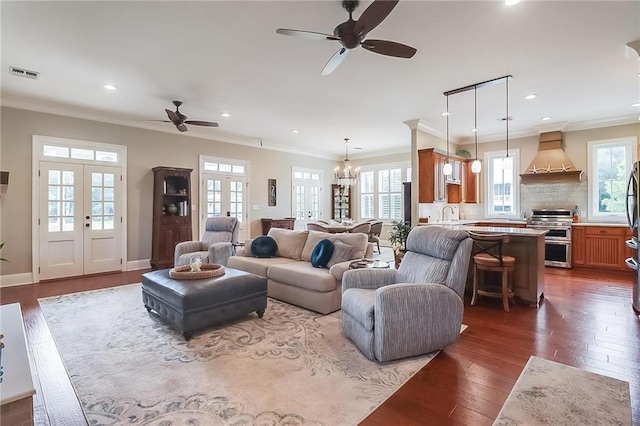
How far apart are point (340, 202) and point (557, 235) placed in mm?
5794

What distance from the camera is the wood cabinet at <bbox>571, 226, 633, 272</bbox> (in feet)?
18.7

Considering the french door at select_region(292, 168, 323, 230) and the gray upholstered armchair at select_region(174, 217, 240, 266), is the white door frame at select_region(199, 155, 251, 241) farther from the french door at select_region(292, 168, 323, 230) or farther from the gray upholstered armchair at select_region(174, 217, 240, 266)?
the french door at select_region(292, 168, 323, 230)

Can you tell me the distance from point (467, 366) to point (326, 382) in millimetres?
1127

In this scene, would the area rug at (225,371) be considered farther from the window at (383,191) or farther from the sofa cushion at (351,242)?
the window at (383,191)

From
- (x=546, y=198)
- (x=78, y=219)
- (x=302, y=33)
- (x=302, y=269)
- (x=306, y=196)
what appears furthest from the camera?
(x=306, y=196)

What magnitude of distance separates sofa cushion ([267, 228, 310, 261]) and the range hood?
5.21 m

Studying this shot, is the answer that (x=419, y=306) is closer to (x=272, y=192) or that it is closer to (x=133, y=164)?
(x=133, y=164)

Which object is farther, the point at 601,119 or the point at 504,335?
the point at 601,119

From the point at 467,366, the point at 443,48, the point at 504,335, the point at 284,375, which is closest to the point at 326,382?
the point at 284,375

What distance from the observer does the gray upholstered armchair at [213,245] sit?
198 inches

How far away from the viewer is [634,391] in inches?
84.4

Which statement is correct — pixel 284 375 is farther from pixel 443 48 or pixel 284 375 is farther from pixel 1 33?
pixel 1 33

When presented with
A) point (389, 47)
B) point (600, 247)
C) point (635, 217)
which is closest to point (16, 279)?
point (389, 47)

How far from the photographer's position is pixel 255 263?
439cm
